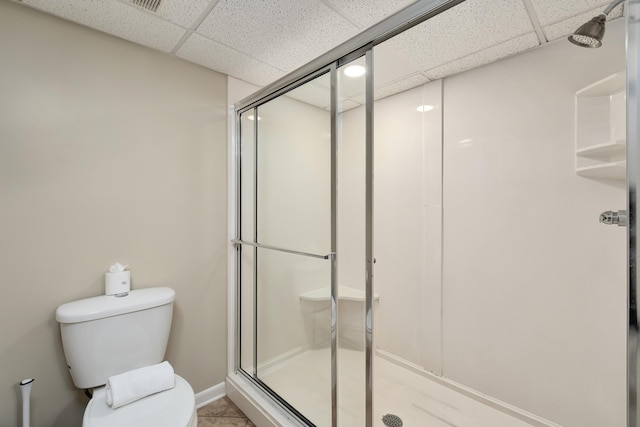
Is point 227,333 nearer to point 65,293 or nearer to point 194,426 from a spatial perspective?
point 194,426

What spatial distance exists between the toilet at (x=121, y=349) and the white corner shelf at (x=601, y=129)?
211cm

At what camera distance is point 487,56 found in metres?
1.72

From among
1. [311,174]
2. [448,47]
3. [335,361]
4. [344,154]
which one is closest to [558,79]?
[448,47]

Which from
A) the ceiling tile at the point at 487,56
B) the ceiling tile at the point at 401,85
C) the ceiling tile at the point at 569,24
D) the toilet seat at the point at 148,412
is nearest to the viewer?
the toilet seat at the point at 148,412

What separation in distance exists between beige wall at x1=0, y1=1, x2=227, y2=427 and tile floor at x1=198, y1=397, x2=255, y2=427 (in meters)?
0.14

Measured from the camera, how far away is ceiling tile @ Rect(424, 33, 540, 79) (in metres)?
1.54

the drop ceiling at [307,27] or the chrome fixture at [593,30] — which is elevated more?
the drop ceiling at [307,27]

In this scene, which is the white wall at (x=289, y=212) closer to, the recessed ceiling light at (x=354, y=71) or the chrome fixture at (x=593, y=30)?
the recessed ceiling light at (x=354, y=71)

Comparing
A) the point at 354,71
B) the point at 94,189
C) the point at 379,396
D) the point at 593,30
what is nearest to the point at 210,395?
the point at 379,396

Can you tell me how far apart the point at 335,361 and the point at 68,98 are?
1791 mm

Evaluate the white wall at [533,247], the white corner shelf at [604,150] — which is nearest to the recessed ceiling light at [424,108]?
the white wall at [533,247]

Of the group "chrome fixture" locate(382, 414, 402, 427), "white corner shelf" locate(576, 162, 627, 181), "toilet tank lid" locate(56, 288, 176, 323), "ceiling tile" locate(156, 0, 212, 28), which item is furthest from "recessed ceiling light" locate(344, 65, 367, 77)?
"chrome fixture" locate(382, 414, 402, 427)

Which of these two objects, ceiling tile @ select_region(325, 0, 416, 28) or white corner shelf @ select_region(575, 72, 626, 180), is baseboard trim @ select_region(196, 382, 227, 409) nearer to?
ceiling tile @ select_region(325, 0, 416, 28)

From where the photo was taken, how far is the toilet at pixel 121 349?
112 cm
